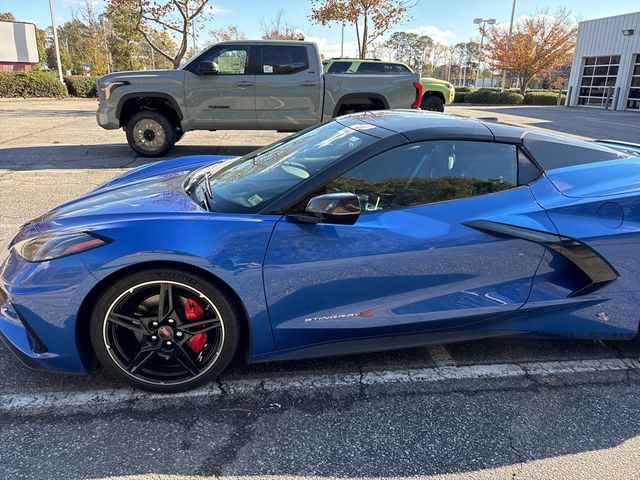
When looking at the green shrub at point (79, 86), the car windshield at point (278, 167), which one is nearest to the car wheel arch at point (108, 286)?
the car windshield at point (278, 167)

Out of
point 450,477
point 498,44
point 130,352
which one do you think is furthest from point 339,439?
point 498,44

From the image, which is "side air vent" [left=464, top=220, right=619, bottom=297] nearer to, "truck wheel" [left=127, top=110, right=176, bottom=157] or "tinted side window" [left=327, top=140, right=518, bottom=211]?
"tinted side window" [left=327, top=140, right=518, bottom=211]

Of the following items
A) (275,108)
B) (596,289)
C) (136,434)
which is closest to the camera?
(136,434)

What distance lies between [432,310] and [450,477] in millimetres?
794

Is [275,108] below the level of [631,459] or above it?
above

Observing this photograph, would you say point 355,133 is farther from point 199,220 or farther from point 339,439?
point 339,439

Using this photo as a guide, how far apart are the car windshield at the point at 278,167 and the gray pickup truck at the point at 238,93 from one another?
5.55 meters

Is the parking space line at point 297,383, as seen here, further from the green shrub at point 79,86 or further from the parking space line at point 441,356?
the green shrub at point 79,86

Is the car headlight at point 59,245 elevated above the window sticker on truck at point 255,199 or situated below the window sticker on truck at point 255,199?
below

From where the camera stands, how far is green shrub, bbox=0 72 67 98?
23.7 meters

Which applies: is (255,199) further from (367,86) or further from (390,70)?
(390,70)

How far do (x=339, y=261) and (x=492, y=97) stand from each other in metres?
32.1

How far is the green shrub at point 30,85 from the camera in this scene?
77.6 ft

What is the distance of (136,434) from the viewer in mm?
2219
